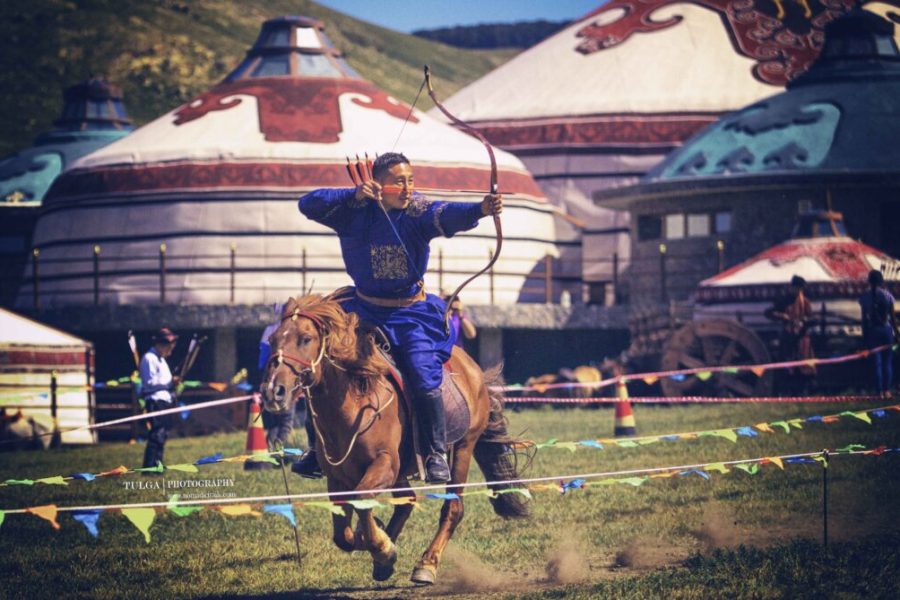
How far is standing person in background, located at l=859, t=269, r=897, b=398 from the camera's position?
19.3 m

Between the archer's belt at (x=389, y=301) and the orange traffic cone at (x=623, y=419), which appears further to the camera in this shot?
the orange traffic cone at (x=623, y=419)

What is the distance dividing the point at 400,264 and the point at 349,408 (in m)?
1.07

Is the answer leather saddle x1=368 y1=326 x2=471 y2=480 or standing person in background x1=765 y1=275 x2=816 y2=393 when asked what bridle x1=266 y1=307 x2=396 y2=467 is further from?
standing person in background x1=765 y1=275 x2=816 y2=393

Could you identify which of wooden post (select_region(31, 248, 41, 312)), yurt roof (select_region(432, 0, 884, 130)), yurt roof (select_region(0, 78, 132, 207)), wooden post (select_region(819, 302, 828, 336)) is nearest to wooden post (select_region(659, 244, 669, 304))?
wooden post (select_region(819, 302, 828, 336))

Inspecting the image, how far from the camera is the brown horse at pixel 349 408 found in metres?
9.13

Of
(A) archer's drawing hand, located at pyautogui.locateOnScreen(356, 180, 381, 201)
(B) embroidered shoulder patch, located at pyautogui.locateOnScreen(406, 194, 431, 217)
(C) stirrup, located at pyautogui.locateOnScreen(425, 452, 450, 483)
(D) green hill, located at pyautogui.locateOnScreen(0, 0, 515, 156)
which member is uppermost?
(D) green hill, located at pyautogui.locateOnScreen(0, 0, 515, 156)

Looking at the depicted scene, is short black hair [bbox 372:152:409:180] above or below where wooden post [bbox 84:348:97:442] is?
above

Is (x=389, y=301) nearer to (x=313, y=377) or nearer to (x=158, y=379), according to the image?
(x=313, y=377)

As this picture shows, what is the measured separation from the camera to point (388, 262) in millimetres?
10047

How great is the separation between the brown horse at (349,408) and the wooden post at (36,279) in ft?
63.2

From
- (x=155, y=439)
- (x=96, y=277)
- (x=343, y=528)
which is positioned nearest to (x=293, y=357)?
(x=343, y=528)

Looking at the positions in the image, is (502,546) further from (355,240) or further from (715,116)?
(715,116)

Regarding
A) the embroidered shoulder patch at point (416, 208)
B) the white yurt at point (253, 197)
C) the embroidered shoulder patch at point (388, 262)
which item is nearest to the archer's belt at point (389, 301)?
the embroidered shoulder patch at point (388, 262)

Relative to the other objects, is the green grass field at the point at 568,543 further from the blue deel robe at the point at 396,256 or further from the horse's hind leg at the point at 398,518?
the blue deel robe at the point at 396,256
